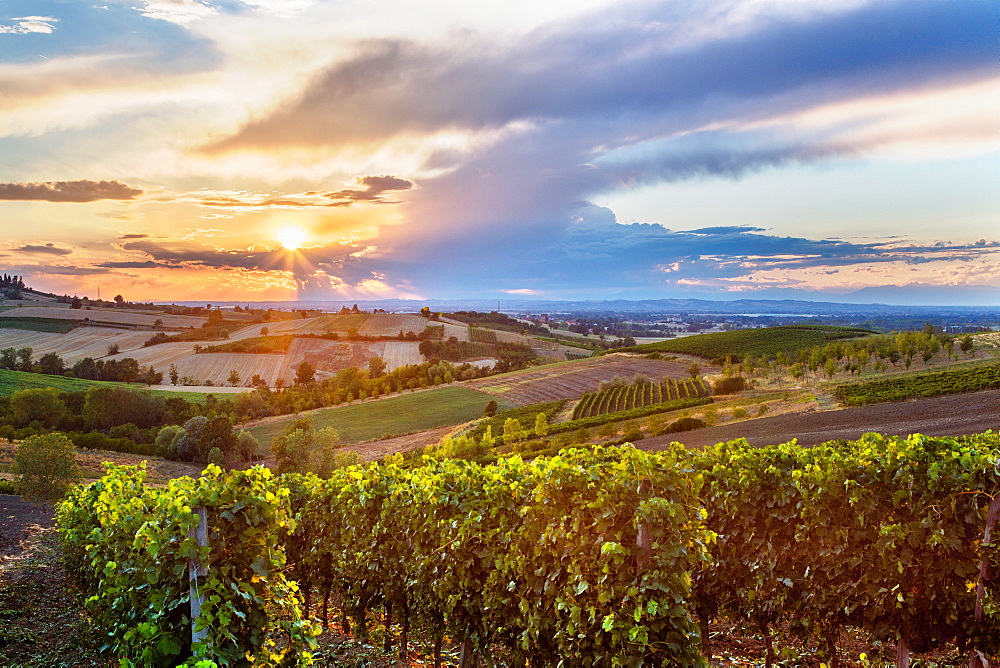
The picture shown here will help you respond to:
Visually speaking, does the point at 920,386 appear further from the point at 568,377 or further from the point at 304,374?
the point at 304,374

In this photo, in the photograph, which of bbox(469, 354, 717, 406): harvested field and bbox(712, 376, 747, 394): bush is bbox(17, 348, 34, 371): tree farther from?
bbox(712, 376, 747, 394): bush

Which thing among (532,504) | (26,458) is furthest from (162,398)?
(532,504)

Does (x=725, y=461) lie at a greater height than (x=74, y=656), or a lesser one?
greater

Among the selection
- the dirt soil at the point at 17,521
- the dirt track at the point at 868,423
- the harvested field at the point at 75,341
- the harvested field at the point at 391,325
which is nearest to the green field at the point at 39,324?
the harvested field at the point at 75,341

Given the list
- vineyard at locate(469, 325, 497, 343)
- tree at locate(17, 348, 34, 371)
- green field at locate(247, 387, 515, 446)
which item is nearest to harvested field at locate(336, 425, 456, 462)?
green field at locate(247, 387, 515, 446)

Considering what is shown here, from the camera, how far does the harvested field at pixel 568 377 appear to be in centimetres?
8375

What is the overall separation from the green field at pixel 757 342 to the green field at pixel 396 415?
46.8 metres

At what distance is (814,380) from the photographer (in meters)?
70.0

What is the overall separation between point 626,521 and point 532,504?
1865mm

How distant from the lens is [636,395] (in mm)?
77625

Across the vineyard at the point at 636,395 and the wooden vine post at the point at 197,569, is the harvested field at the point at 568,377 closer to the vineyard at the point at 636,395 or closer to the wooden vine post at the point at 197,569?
the vineyard at the point at 636,395

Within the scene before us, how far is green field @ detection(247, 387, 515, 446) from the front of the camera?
78750 mm

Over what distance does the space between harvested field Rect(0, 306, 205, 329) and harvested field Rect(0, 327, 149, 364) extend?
22.0 ft

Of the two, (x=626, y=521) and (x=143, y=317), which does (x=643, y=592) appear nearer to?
(x=626, y=521)
